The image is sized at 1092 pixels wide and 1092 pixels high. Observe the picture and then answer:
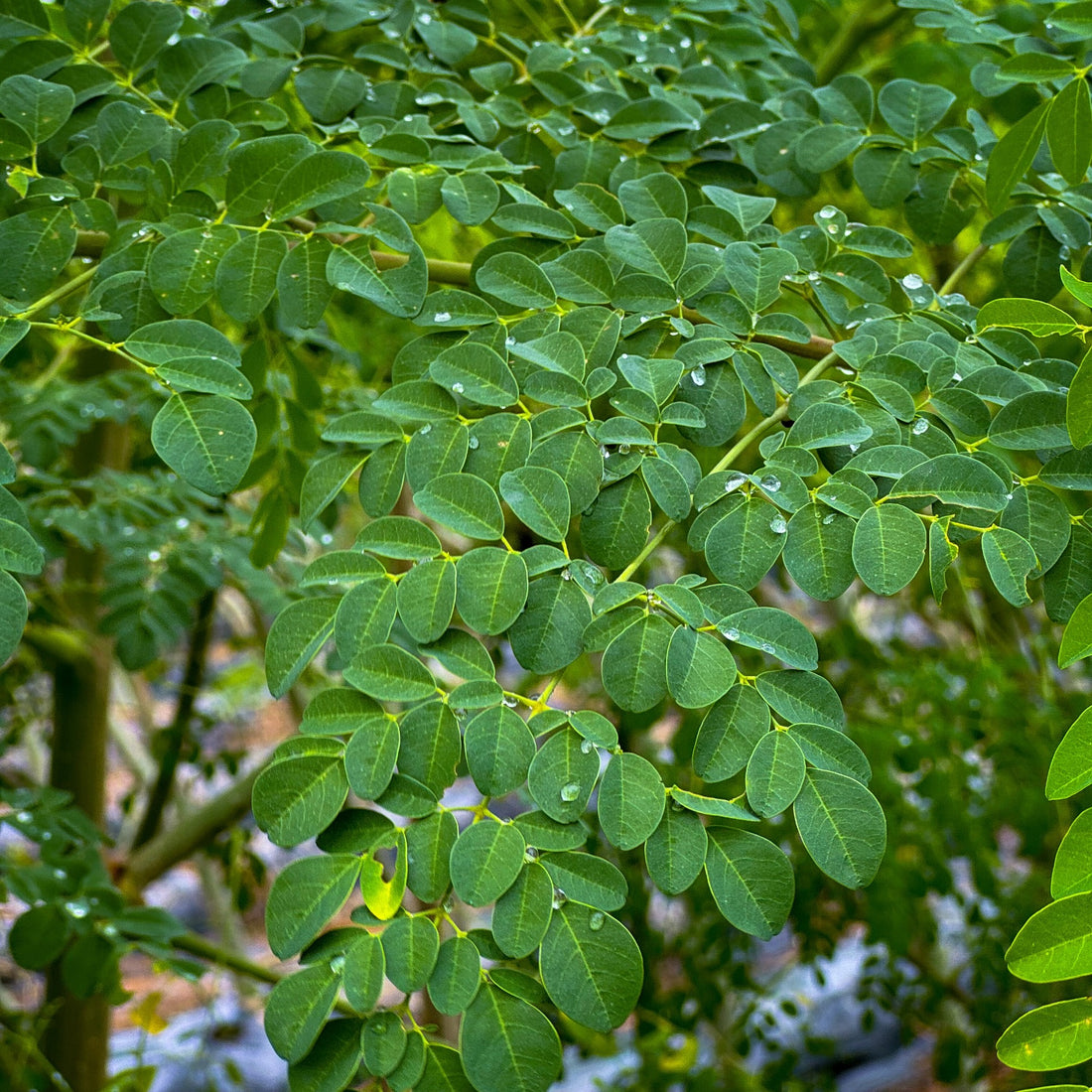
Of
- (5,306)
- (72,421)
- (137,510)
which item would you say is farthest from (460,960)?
(72,421)

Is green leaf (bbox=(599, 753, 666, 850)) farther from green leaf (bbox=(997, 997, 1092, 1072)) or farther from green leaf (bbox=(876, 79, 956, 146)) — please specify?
green leaf (bbox=(876, 79, 956, 146))

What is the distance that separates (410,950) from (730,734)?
0.74 feet

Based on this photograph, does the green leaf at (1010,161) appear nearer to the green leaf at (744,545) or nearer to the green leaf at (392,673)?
the green leaf at (744,545)

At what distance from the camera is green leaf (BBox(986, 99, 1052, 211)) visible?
0.92 metres

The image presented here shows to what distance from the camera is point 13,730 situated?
2.16 meters

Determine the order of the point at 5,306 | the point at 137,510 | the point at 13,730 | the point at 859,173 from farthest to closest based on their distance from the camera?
1. the point at 13,730
2. the point at 137,510
3. the point at 859,173
4. the point at 5,306

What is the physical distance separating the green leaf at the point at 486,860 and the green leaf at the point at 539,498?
186mm

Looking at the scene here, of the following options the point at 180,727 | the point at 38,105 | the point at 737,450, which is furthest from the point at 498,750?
the point at 180,727

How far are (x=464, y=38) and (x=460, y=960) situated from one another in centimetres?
90

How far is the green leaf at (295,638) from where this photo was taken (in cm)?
71

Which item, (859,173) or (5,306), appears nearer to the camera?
(5,306)

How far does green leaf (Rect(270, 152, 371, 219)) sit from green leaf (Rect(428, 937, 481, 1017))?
0.55 m

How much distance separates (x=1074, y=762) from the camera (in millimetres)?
652

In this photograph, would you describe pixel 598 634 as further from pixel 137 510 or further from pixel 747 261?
pixel 137 510
